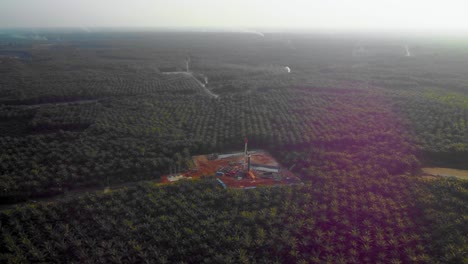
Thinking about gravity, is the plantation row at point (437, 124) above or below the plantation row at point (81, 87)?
above

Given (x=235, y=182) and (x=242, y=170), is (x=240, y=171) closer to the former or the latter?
(x=242, y=170)

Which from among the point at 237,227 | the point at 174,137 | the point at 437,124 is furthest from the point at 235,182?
the point at 437,124

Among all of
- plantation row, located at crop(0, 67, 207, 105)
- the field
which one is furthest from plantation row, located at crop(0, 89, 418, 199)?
plantation row, located at crop(0, 67, 207, 105)

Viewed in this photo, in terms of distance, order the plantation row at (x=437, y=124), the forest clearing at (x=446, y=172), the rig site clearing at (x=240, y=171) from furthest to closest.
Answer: the plantation row at (x=437, y=124)
the forest clearing at (x=446, y=172)
the rig site clearing at (x=240, y=171)

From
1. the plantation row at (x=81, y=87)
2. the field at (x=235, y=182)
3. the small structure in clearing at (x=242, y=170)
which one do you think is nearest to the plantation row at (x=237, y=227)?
the field at (x=235, y=182)

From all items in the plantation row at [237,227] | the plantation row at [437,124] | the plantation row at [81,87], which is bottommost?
the plantation row at [237,227]

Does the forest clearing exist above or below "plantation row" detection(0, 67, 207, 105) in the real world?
below

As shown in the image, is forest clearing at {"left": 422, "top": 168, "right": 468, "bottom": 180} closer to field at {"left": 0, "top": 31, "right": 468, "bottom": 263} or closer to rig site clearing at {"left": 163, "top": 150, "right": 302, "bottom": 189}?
field at {"left": 0, "top": 31, "right": 468, "bottom": 263}

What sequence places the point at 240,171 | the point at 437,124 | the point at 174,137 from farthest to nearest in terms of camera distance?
the point at 437,124, the point at 174,137, the point at 240,171

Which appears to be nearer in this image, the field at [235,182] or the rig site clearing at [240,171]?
the field at [235,182]

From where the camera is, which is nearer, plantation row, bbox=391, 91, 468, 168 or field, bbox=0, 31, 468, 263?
field, bbox=0, 31, 468, 263

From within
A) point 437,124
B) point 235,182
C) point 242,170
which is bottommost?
point 235,182

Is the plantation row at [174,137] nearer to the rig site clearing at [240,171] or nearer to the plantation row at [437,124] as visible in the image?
the rig site clearing at [240,171]
